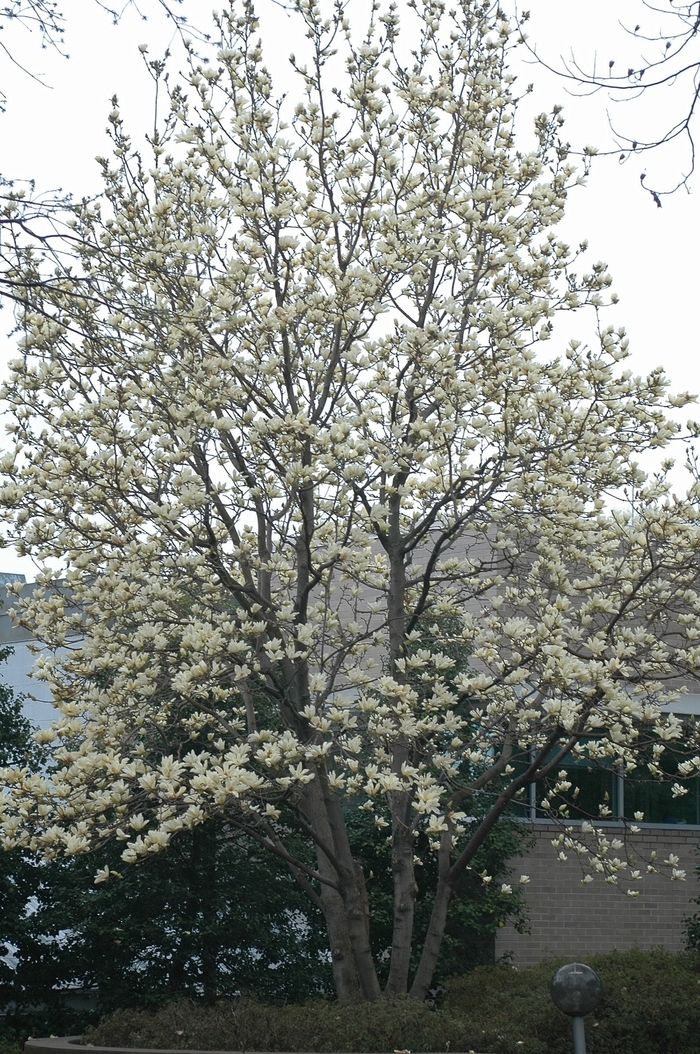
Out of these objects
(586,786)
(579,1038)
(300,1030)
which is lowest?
(300,1030)

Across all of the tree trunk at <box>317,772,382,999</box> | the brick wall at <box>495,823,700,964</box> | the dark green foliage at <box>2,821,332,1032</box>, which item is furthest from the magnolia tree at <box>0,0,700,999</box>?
the brick wall at <box>495,823,700,964</box>

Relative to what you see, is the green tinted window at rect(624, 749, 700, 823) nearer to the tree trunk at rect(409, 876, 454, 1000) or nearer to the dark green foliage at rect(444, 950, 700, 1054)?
the dark green foliage at rect(444, 950, 700, 1054)

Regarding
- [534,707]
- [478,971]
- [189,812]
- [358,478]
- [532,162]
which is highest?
[532,162]

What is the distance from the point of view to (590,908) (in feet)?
45.1

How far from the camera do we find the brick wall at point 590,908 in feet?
44.0

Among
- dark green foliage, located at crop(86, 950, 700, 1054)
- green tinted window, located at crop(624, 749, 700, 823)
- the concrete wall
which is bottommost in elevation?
dark green foliage, located at crop(86, 950, 700, 1054)

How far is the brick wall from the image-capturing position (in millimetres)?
13422

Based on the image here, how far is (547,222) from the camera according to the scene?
847 cm

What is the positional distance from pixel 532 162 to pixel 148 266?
2.95 metres

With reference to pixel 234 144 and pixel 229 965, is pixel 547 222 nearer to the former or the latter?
pixel 234 144

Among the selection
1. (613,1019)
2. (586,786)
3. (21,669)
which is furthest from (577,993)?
(21,669)

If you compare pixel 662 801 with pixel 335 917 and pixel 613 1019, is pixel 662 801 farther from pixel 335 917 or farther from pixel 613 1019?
pixel 335 917

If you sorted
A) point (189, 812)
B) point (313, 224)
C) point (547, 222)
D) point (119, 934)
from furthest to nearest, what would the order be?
1. point (119, 934)
2. point (547, 222)
3. point (313, 224)
4. point (189, 812)

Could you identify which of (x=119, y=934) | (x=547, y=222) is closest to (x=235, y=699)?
(x=119, y=934)
